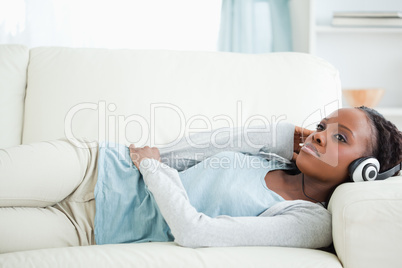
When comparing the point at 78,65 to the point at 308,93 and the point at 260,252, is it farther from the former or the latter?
the point at 260,252

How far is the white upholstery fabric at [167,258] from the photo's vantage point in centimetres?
93

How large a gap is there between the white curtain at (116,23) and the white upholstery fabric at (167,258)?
1.84 meters

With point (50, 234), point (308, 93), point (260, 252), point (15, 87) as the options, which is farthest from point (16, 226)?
point (308, 93)

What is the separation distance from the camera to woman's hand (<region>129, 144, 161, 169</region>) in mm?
1372

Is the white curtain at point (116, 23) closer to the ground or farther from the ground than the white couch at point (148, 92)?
farther from the ground

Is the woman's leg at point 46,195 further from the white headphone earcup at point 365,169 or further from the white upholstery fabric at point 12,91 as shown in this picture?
the white headphone earcup at point 365,169

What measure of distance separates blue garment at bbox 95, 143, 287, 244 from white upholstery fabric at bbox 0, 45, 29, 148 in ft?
1.33

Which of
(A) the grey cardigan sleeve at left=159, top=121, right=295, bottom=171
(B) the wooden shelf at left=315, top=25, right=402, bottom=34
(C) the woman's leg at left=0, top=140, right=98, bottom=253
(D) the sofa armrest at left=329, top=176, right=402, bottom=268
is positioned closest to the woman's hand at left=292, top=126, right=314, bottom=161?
(A) the grey cardigan sleeve at left=159, top=121, right=295, bottom=171

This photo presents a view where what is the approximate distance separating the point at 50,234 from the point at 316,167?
0.74m

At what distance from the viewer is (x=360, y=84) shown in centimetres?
271

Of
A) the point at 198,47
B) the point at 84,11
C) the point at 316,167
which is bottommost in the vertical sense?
the point at 316,167

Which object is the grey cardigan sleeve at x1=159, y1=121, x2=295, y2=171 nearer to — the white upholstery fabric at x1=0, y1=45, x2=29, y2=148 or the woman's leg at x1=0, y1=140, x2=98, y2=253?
the woman's leg at x1=0, y1=140, x2=98, y2=253

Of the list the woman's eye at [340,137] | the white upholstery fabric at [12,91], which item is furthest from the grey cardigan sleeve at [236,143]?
the white upholstery fabric at [12,91]

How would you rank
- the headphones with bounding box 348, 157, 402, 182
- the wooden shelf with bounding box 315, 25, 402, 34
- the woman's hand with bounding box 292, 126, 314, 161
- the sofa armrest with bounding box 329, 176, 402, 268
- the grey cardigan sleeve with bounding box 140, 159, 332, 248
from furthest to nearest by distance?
1. the wooden shelf with bounding box 315, 25, 402, 34
2. the woman's hand with bounding box 292, 126, 314, 161
3. the headphones with bounding box 348, 157, 402, 182
4. the grey cardigan sleeve with bounding box 140, 159, 332, 248
5. the sofa armrest with bounding box 329, 176, 402, 268
